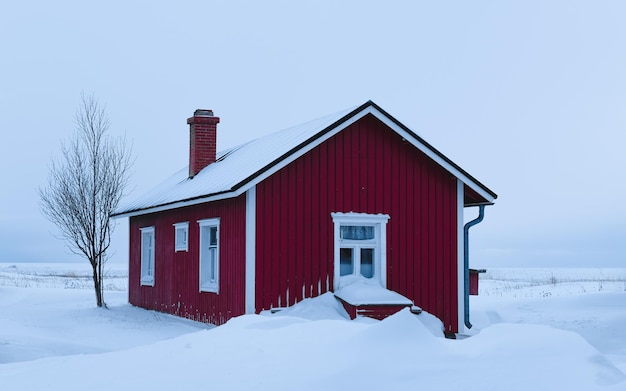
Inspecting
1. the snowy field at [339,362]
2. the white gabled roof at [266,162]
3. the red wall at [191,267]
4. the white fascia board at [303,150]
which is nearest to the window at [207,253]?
the red wall at [191,267]

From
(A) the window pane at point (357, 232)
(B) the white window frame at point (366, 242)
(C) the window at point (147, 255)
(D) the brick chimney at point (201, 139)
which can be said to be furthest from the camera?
(C) the window at point (147, 255)

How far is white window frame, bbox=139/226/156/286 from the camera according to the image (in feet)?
74.9

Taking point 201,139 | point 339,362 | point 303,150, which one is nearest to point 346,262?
point 303,150

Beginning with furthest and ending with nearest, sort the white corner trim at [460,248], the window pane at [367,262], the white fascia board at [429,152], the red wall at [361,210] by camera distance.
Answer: the white corner trim at [460,248] → the window pane at [367,262] → the white fascia board at [429,152] → the red wall at [361,210]

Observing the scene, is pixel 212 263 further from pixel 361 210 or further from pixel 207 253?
pixel 361 210

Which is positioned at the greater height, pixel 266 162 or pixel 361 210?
pixel 266 162

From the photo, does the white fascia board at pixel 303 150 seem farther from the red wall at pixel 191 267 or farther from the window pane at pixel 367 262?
the window pane at pixel 367 262

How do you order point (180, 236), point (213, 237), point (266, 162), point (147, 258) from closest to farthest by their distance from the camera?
point (266, 162), point (213, 237), point (180, 236), point (147, 258)

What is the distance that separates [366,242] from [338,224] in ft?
2.67

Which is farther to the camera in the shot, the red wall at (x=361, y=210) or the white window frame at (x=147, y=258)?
the white window frame at (x=147, y=258)

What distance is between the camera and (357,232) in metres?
17.4

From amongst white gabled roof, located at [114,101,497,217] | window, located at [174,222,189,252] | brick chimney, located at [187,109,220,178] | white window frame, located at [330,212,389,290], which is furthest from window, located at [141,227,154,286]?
white window frame, located at [330,212,389,290]

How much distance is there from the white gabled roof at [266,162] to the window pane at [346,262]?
245 cm

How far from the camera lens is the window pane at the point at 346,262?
679 inches
